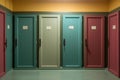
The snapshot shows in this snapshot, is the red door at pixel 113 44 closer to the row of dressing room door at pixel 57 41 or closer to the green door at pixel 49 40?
the row of dressing room door at pixel 57 41

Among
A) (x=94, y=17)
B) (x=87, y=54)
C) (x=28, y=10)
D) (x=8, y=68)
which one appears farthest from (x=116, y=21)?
(x=8, y=68)

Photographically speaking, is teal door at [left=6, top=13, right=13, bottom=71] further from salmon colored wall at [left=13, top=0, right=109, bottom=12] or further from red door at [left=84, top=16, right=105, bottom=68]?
red door at [left=84, top=16, right=105, bottom=68]

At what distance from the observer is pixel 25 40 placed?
8.62 meters

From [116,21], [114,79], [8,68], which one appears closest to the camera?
[114,79]

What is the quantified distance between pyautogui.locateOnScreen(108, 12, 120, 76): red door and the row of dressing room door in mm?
544

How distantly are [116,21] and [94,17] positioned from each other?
56.8 inches

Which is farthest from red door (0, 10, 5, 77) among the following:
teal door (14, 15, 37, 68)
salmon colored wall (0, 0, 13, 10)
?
teal door (14, 15, 37, 68)

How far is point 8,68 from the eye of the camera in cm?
801

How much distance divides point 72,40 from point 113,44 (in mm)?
1675

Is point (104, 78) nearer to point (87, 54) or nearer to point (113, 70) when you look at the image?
point (113, 70)

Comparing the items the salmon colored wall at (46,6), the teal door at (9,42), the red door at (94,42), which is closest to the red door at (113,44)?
the red door at (94,42)

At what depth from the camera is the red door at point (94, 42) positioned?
8.65 m

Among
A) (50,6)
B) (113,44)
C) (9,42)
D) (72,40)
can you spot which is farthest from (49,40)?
(113,44)

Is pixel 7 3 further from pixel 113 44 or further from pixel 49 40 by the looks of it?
pixel 113 44
